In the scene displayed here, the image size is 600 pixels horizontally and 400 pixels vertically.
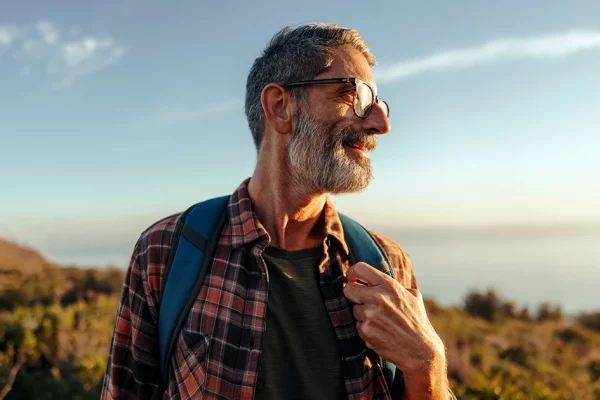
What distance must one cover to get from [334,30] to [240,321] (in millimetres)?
1680

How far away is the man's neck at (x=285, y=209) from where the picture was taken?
9.12ft

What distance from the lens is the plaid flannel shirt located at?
230 centimetres

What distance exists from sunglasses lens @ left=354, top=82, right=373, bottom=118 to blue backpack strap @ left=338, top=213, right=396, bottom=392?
24.1 inches

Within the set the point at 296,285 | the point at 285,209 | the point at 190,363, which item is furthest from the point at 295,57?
the point at 190,363

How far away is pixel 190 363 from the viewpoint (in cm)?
230

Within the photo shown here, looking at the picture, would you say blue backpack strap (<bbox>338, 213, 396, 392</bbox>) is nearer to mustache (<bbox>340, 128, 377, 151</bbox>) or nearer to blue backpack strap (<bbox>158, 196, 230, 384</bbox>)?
mustache (<bbox>340, 128, 377, 151</bbox>)

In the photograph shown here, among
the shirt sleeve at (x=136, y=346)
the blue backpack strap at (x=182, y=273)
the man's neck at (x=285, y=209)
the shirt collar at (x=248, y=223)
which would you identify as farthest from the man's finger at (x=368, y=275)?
the shirt sleeve at (x=136, y=346)

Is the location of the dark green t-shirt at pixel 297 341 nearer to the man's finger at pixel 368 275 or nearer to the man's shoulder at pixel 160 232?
the man's finger at pixel 368 275

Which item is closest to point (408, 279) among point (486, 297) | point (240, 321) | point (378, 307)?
point (378, 307)

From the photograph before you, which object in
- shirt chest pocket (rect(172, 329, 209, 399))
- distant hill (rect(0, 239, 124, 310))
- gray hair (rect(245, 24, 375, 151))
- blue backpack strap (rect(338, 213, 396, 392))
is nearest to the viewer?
shirt chest pocket (rect(172, 329, 209, 399))

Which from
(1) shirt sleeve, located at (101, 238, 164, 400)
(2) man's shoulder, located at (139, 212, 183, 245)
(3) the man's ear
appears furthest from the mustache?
(1) shirt sleeve, located at (101, 238, 164, 400)

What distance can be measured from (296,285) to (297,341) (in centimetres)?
27

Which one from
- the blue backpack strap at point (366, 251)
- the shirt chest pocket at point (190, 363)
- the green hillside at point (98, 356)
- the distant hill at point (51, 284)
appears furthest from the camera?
the distant hill at point (51, 284)

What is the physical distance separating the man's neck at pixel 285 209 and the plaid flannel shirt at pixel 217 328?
170 millimetres
